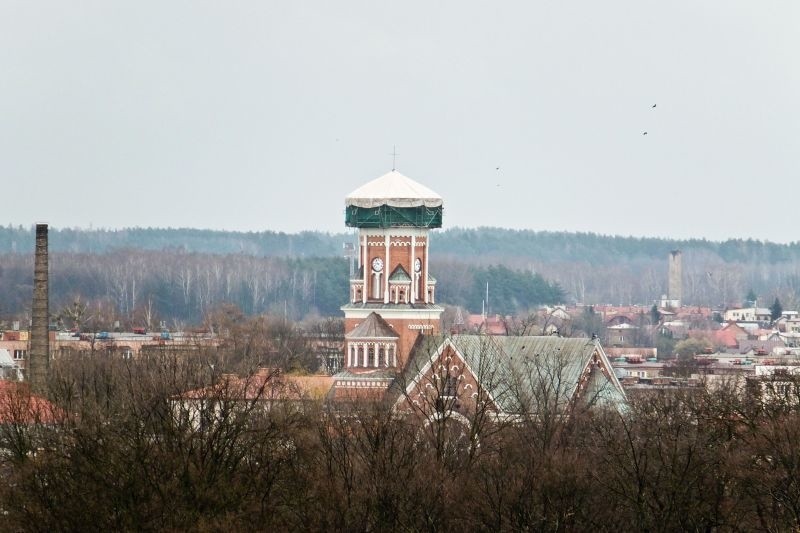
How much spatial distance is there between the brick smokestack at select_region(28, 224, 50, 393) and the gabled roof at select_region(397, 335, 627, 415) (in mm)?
11359

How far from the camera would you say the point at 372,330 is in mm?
79188

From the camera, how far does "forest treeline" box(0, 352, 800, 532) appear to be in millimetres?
49000

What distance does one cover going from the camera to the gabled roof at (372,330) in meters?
79.1

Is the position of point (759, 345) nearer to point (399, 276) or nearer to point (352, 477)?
point (399, 276)

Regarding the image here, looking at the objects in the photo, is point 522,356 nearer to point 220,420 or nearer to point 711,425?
point 711,425

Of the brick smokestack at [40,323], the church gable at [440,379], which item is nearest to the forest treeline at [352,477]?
the church gable at [440,379]

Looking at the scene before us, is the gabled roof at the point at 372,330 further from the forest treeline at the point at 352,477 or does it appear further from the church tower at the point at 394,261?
the forest treeline at the point at 352,477

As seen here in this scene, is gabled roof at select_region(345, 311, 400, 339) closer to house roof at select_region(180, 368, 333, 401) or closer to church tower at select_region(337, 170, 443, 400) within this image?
church tower at select_region(337, 170, 443, 400)

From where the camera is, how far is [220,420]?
176ft

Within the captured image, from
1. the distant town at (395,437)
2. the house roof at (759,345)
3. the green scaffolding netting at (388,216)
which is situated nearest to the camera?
the distant town at (395,437)

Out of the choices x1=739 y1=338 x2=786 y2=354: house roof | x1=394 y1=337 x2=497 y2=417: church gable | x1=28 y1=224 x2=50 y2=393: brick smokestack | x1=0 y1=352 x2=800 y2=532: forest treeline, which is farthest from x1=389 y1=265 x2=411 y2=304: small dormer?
x1=739 y1=338 x2=786 y2=354: house roof

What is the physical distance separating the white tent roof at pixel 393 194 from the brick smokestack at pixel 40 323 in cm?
1000

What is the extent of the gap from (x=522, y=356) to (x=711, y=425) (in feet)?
63.6

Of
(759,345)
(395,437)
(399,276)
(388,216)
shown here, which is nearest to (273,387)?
(399,276)
